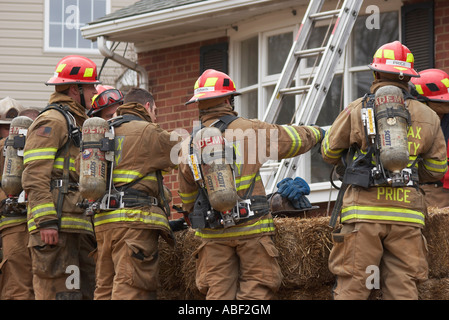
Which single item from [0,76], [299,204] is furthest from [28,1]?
[299,204]

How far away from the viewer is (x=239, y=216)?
7.08m

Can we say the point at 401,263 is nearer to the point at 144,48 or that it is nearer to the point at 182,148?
the point at 182,148

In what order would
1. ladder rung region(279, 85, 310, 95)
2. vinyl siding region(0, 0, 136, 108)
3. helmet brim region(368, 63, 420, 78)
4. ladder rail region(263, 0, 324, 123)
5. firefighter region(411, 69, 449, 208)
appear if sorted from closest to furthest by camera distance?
helmet brim region(368, 63, 420, 78) → firefighter region(411, 69, 449, 208) → ladder rung region(279, 85, 310, 95) → ladder rail region(263, 0, 324, 123) → vinyl siding region(0, 0, 136, 108)

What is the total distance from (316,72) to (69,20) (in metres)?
7.82

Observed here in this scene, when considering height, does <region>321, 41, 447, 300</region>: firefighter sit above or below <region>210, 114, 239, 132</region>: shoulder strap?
below

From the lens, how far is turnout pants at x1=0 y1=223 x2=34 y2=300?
27.9 ft

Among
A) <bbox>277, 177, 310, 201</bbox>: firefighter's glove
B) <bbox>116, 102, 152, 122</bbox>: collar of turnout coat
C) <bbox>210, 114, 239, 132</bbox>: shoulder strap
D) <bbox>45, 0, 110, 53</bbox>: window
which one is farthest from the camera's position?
<bbox>45, 0, 110, 53</bbox>: window

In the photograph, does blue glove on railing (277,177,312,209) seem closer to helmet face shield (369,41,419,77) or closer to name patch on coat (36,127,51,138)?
helmet face shield (369,41,419,77)

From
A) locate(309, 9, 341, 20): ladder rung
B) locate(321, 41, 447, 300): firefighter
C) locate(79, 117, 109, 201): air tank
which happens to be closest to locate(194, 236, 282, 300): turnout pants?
locate(321, 41, 447, 300): firefighter

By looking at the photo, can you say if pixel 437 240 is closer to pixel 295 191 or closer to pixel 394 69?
pixel 295 191

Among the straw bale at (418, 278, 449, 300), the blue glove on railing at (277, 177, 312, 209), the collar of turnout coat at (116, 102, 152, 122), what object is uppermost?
the collar of turnout coat at (116, 102, 152, 122)

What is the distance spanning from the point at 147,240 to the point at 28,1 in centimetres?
958

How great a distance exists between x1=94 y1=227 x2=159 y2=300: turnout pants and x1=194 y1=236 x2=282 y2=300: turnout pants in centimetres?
49

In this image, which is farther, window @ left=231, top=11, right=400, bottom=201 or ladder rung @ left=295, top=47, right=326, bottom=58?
window @ left=231, top=11, right=400, bottom=201
